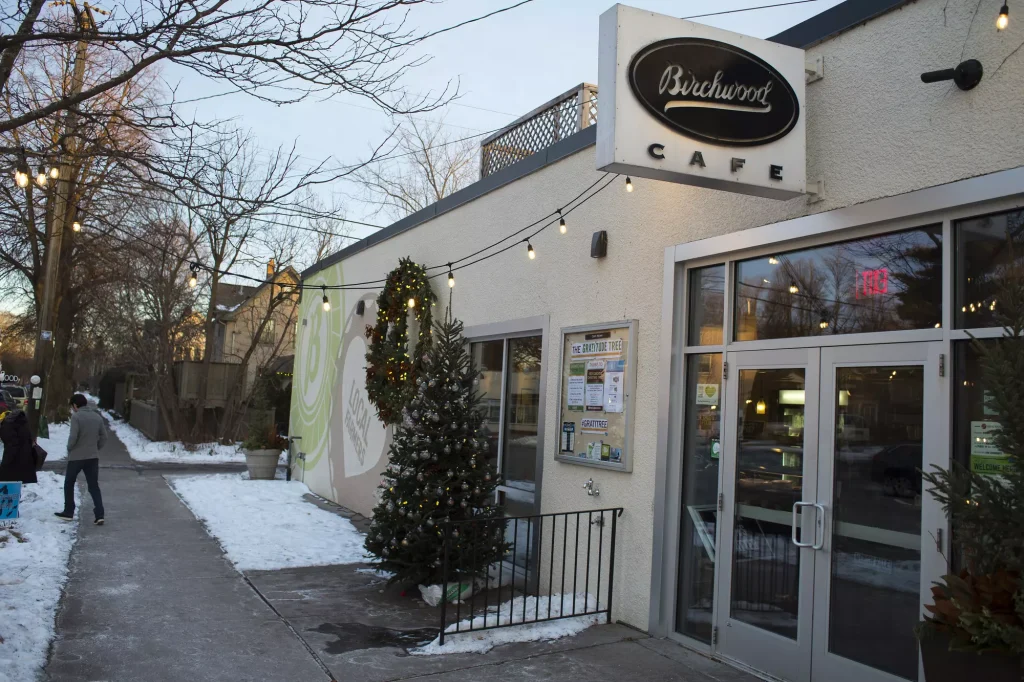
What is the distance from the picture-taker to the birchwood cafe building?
13.4 ft

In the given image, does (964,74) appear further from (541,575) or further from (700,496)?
(541,575)

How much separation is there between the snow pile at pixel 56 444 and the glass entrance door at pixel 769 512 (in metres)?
14.4

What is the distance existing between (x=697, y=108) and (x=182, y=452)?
20.5 meters

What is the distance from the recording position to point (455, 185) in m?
26.7

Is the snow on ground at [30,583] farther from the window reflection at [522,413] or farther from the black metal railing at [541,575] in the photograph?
the window reflection at [522,413]

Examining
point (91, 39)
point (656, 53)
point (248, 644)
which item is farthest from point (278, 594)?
point (656, 53)

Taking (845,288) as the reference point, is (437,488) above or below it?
below

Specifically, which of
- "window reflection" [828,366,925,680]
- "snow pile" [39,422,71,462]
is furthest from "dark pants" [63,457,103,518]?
"window reflection" [828,366,925,680]

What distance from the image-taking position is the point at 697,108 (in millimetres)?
4496

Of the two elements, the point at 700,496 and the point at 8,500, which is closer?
the point at 700,496

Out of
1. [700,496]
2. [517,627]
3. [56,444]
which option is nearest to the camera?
[700,496]

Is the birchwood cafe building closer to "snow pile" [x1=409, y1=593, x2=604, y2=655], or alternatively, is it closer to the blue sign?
"snow pile" [x1=409, y1=593, x2=604, y2=655]

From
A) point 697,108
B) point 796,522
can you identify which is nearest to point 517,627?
point 796,522

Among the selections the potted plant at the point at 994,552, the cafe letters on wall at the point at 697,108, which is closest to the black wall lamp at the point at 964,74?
the cafe letters on wall at the point at 697,108
